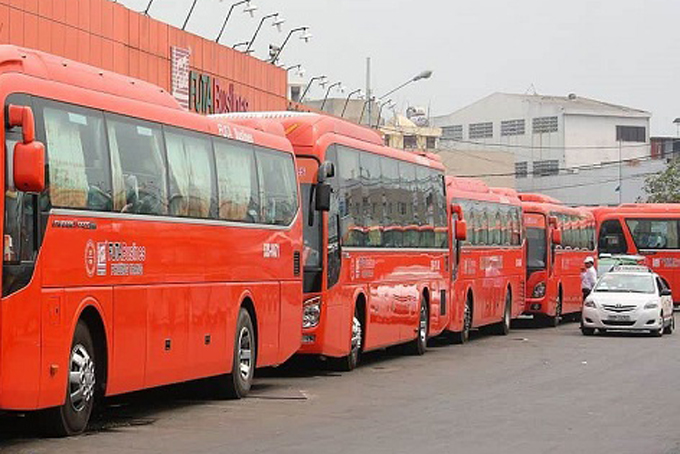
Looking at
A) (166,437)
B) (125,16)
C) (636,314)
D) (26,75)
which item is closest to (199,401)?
(166,437)

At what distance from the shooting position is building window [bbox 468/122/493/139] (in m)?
119

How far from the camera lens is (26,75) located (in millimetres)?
13008

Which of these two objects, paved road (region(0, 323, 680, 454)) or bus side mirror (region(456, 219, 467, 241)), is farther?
bus side mirror (region(456, 219, 467, 241))

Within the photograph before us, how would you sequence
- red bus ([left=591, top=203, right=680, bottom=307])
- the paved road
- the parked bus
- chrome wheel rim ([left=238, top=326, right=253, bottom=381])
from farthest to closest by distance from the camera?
red bus ([left=591, top=203, right=680, bottom=307]) → the parked bus → chrome wheel rim ([left=238, top=326, right=253, bottom=381]) → the paved road

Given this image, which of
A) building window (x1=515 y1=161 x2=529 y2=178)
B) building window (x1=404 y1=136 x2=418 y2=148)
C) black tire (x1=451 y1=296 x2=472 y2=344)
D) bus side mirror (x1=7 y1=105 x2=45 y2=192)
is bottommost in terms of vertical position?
black tire (x1=451 y1=296 x2=472 y2=344)

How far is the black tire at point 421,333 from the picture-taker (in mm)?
27047

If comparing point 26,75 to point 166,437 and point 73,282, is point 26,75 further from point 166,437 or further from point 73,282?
point 166,437

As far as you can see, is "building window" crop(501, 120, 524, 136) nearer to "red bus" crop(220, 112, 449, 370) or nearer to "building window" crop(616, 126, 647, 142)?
"building window" crop(616, 126, 647, 142)

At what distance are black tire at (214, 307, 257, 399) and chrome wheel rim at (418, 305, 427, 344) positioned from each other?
28.3ft

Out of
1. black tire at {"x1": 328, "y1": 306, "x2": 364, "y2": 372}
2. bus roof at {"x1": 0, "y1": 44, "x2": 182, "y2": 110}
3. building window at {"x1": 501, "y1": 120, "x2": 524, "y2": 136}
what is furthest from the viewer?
building window at {"x1": 501, "y1": 120, "x2": 524, "y2": 136}

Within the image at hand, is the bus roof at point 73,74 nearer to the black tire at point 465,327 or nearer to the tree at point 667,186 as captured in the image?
the black tire at point 465,327

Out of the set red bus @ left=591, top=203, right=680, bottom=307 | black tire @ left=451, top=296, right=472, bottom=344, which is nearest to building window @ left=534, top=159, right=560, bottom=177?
red bus @ left=591, top=203, right=680, bottom=307

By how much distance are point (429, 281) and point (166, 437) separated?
13.9 m

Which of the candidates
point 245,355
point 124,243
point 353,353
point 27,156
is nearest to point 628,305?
point 353,353
